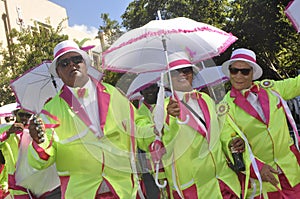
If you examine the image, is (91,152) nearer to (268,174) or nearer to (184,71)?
(184,71)

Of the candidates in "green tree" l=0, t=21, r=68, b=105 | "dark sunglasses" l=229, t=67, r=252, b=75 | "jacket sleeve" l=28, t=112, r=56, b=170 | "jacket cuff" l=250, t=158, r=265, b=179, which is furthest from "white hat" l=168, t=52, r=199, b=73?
"green tree" l=0, t=21, r=68, b=105

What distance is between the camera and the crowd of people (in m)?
2.84

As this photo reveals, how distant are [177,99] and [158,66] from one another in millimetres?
292

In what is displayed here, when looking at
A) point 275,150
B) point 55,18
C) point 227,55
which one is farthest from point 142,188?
point 55,18

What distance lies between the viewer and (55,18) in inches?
1082

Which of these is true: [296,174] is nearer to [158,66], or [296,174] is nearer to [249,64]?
[249,64]

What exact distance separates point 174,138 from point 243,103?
2.61ft

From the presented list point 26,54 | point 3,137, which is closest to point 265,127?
point 3,137

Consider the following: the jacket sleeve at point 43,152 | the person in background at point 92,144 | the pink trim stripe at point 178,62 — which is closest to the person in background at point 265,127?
the pink trim stripe at point 178,62

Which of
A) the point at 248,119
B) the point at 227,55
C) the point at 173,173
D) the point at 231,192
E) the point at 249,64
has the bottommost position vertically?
the point at 231,192

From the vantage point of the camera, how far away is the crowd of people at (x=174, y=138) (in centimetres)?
284

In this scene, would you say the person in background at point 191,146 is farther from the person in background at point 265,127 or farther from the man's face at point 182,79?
the person in background at point 265,127

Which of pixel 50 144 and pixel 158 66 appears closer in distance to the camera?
pixel 50 144

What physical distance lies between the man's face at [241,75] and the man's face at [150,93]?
3.04ft
